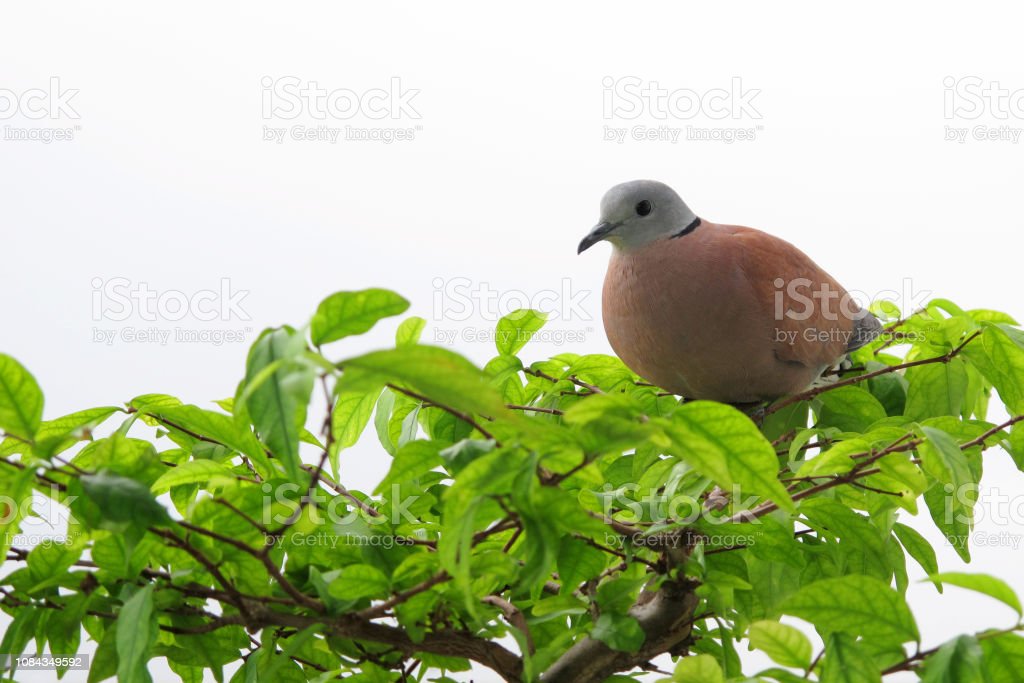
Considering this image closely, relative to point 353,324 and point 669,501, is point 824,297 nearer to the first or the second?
point 669,501

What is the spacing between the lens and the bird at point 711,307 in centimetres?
93

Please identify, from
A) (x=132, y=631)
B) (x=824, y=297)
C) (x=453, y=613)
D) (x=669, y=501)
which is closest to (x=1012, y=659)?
(x=669, y=501)

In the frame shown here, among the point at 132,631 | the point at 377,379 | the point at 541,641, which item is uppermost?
the point at 377,379

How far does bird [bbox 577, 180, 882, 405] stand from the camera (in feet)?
3.05

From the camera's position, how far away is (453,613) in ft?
2.00

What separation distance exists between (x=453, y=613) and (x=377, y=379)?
27 centimetres

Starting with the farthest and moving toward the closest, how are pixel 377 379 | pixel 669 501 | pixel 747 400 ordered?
pixel 747 400, pixel 669 501, pixel 377 379

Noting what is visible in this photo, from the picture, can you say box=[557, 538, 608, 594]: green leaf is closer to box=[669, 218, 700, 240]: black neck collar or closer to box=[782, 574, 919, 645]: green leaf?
box=[782, 574, 919, 645]: green leaf

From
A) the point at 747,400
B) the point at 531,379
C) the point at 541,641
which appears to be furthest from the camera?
the point at 747,400

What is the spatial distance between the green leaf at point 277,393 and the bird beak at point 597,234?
0.64 metres

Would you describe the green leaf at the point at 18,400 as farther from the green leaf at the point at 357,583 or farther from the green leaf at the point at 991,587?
the green leaf at the point at 991,587

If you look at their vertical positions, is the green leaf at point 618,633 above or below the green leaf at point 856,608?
below

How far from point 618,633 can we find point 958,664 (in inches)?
7.8

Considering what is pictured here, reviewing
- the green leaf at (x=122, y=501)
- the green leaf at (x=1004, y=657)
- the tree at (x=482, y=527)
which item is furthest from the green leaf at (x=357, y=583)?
the green leaf at (x=1004, y=657)
